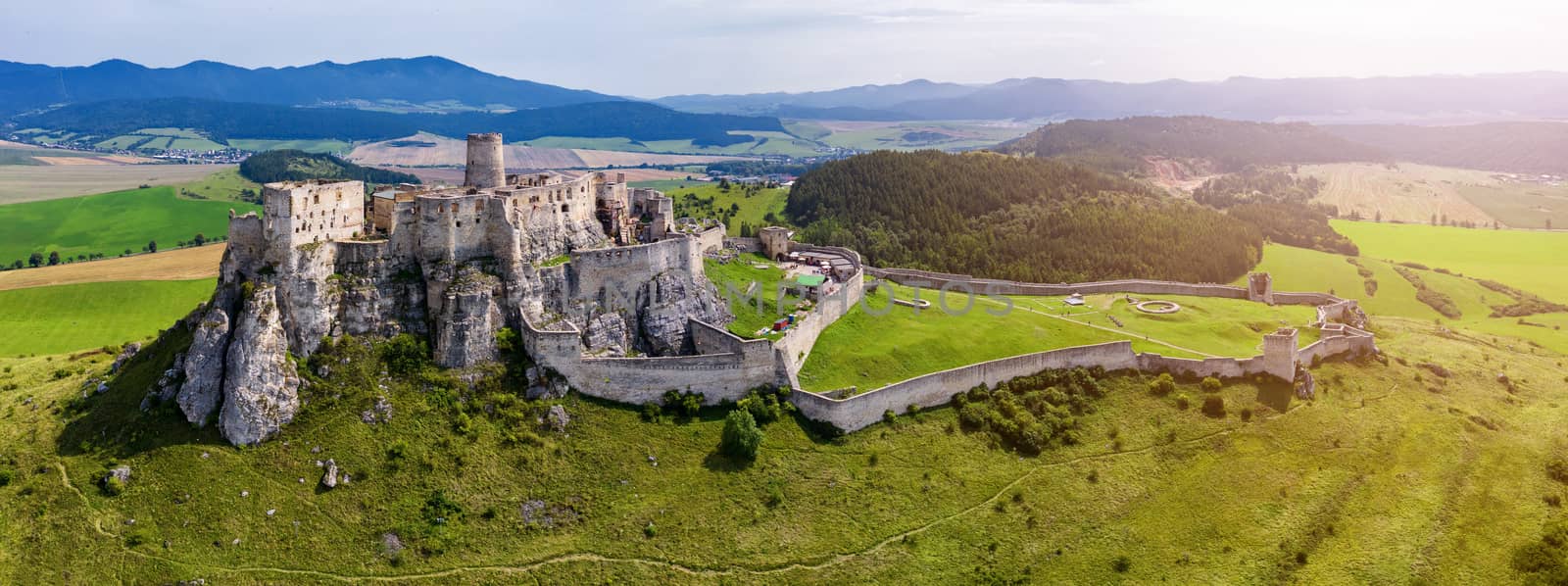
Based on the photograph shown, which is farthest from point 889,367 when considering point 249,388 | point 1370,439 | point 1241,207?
point 1241,207

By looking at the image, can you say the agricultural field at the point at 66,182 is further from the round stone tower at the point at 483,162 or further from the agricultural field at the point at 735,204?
the round stone tower at the point at 483,162

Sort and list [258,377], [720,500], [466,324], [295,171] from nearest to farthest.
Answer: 1. [258,377]
2. [720,500]
3. [466,324]
4. [295,171]

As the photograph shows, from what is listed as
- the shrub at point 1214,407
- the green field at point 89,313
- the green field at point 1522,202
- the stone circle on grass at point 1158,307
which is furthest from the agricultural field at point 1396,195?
the green field at point 89,313

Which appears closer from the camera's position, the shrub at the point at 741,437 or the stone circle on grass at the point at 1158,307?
the shrub at the point at 741,437

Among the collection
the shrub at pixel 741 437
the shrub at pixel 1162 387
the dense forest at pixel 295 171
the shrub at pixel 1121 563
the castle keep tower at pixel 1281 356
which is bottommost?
the shrub at pixel 1121 563

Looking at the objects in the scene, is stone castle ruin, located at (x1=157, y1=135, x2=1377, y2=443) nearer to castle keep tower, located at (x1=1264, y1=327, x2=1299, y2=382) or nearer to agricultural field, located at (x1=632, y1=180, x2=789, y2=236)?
castle keep tower, located at (x1=1264, y1=327, x2=1299, y2=382)

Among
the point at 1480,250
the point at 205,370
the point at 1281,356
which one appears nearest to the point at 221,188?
the point at 205,370

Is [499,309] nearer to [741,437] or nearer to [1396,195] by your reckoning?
[741,437]
